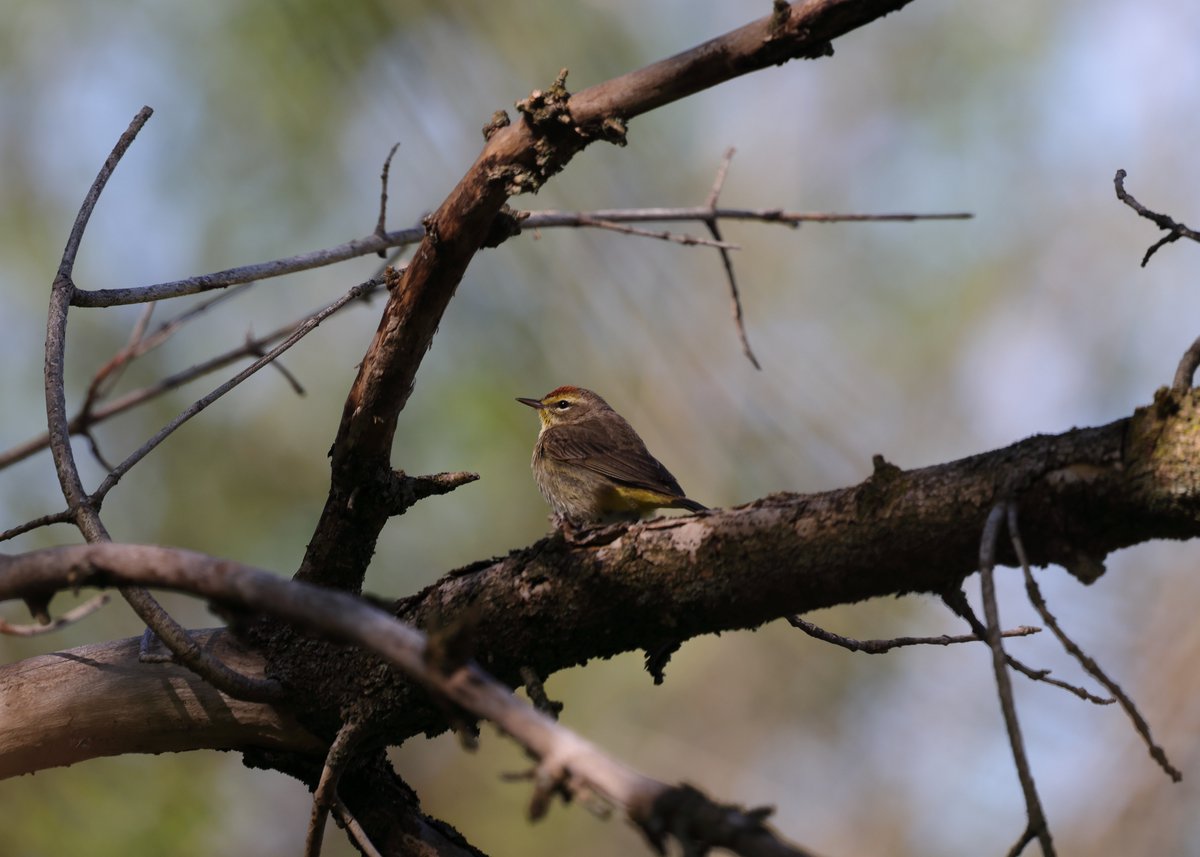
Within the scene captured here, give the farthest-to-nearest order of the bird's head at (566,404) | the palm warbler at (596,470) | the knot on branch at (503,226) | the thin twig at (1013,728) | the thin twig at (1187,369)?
1. the bird's head at (566,404)
2. the palm warbler at (596,470)
3. the knot on branch at (503,226)
4. the thin twig at (1187,369)
5. the thin twig at (1013,728)

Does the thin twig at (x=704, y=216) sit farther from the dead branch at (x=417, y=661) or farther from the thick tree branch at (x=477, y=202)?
the dead branch at (x=417, y=661)

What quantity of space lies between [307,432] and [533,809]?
31.6 ft

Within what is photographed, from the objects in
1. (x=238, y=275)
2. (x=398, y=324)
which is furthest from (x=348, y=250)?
(x=398, y=324)

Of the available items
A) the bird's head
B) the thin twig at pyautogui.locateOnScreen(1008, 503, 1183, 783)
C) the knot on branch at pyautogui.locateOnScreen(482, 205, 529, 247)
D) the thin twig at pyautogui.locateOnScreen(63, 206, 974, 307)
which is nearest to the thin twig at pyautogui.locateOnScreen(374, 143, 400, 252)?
the thin twig at pyautogui.locateOnScreen(63, 206, 974, 307)

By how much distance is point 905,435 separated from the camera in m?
10.2

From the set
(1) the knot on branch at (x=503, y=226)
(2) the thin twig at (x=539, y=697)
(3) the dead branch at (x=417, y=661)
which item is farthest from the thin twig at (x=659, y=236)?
(3) the dead branch at (x=417, y=661)

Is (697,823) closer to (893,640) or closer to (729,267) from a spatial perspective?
(893,640)

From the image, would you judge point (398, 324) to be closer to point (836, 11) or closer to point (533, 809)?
point (836, 11)

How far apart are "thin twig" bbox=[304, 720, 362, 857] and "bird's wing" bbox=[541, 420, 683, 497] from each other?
10.8 ft

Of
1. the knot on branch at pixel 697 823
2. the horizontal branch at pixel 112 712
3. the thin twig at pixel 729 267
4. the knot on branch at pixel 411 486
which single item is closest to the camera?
the knot on branch at pixel 697 823

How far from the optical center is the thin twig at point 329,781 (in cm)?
348

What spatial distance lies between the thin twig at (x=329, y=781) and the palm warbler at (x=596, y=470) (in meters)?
2.93

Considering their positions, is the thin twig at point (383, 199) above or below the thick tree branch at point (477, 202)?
above

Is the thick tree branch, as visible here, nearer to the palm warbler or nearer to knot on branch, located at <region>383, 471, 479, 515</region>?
knot on branch, located at <region>383, 471, 479, 515</region>
